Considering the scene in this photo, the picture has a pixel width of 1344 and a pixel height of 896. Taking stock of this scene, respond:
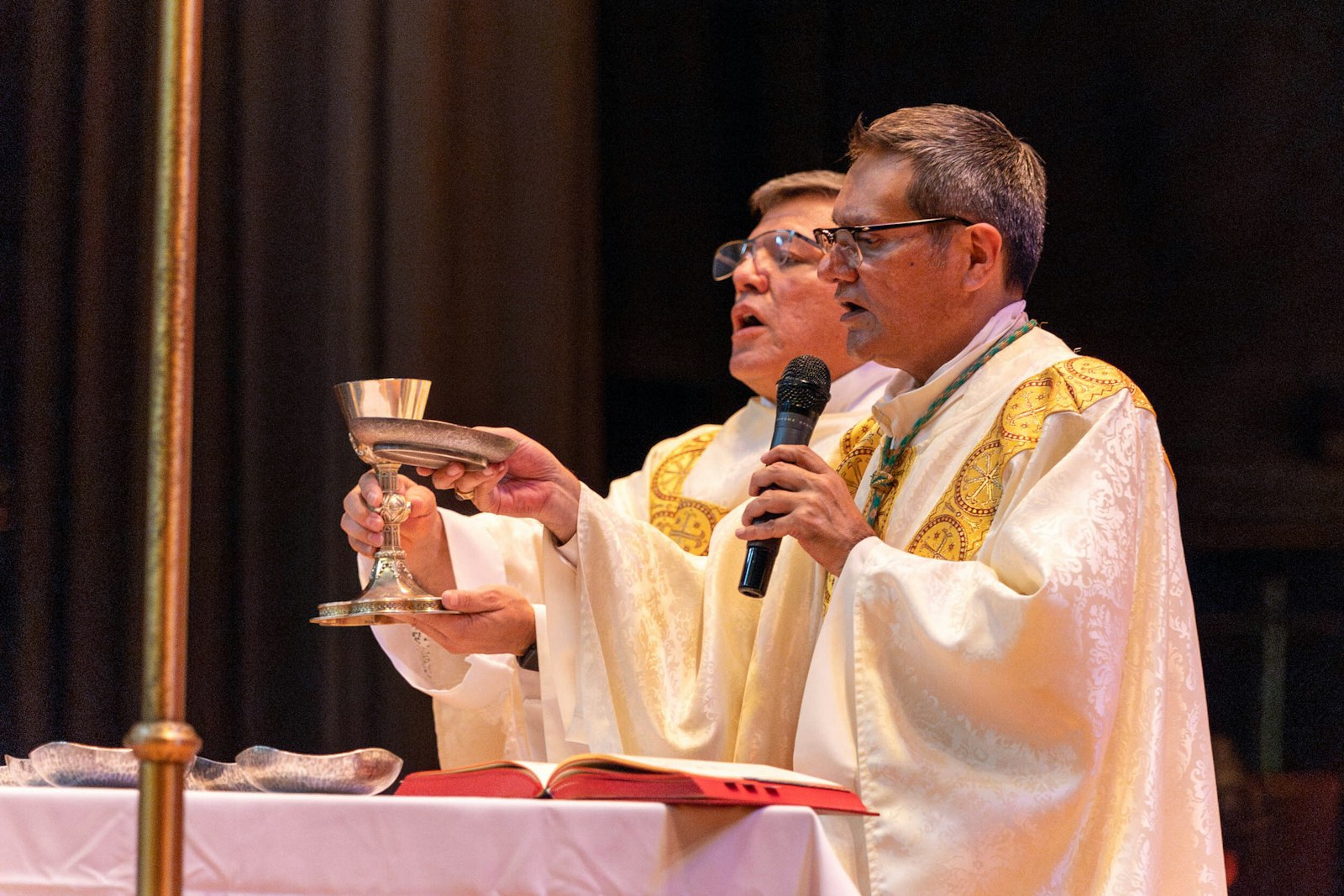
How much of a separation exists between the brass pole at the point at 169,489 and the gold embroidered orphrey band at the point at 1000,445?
155 cm

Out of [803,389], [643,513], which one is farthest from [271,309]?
[803,389]

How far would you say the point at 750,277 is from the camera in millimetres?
3484

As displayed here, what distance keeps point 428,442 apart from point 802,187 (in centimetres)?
156

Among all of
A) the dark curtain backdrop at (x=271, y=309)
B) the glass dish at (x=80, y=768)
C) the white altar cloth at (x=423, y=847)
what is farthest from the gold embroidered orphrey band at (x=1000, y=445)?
the dark curtain backdrop at (x=271, y=309)

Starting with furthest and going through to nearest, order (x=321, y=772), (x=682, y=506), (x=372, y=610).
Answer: (x=682, y=506)
(x=372, y=610)
(x=321, y=772)

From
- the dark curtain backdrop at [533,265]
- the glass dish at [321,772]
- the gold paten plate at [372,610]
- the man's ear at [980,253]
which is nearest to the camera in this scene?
the glass dish at [321,772]

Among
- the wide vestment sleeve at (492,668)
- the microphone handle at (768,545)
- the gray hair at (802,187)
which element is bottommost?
the wide vestment sleeve at (492,668)

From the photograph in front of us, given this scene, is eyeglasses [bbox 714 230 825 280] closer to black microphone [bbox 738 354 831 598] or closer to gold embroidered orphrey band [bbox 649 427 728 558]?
gold embroidered orphrey band [bbox 649 427 728 558]

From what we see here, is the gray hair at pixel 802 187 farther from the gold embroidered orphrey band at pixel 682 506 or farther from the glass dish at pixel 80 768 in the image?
the glass dish at pixel 80 768

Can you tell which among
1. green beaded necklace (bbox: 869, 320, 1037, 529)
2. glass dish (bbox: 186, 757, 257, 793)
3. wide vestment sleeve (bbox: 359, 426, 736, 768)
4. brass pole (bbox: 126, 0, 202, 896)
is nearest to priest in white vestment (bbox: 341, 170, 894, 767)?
wide vestment sleeve (bbox: 359, 426, 736, 768)

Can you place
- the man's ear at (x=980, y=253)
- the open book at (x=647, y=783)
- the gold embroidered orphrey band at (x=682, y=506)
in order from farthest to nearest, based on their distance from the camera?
the gold embroidered orphrey band at (x=682, y=506) < the man's ear at (x=980, y=253) < the open book at (x=647, y=783)

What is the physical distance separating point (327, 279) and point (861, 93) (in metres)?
1.84

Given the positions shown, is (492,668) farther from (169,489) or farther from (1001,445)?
(169,489)

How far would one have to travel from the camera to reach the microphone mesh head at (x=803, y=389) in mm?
2422
